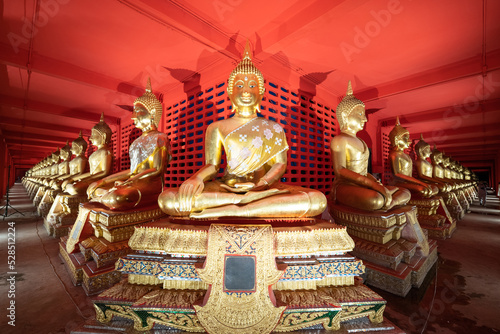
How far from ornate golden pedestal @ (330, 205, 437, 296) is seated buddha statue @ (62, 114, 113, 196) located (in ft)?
15.1

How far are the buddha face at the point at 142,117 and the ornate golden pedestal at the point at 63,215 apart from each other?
7.52 feet

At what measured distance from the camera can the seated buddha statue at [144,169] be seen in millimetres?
2911

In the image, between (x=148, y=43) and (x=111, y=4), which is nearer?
(x=111, y=4)

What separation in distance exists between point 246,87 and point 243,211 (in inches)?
65.8

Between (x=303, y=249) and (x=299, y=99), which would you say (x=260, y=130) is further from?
(x=299, y=99)

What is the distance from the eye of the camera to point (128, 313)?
60.0 inches

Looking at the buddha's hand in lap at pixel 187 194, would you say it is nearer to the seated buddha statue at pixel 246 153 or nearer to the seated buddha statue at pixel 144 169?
the seated buddha statue at pixel 246 153

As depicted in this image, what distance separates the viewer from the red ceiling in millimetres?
2896

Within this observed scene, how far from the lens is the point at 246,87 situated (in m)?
2.73

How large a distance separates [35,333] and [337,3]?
4.49 meters

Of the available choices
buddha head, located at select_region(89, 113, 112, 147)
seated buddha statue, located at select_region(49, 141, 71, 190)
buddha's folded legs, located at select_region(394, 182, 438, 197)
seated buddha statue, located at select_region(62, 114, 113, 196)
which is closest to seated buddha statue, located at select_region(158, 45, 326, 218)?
seated buddha statue, located at select_region(62, 114, 113, 196)

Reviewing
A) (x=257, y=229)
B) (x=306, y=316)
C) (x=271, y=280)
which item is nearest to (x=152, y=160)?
(x=257, y=229)

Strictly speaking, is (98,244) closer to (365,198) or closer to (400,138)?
(365,198)

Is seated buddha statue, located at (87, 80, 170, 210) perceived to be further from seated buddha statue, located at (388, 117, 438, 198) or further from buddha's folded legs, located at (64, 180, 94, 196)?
seated buddha statue, located at (388, 117, 438, 198)
